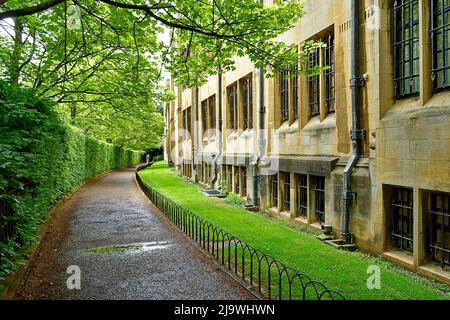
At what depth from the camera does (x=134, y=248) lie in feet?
30.3

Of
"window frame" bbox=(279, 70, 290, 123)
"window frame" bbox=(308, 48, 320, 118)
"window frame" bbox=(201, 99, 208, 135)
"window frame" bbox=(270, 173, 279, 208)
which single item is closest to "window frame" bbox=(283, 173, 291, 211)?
"window frame" bbox=(270, 173, 279, 208)

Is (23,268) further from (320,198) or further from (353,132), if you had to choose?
(320,198)

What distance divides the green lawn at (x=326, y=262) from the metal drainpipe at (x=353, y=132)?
854 mm

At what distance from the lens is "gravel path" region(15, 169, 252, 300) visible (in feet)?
20.6

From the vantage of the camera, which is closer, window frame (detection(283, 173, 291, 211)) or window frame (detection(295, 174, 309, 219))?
window frame (detection(295, 174, 309, 219))

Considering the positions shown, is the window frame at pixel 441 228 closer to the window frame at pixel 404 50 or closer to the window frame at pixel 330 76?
the window frame at pixel 404 50

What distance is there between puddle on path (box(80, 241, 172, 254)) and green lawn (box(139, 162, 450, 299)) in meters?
2.22

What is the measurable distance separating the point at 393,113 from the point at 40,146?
7684 mm

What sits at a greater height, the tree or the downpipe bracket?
the tree

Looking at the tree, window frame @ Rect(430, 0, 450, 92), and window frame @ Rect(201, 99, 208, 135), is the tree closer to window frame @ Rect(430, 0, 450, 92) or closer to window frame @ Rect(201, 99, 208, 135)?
window frame @ Rect(430, 0, 450, 92)

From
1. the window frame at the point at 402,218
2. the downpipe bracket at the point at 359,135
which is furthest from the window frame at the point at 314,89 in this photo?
the window frame at the point at 402,218

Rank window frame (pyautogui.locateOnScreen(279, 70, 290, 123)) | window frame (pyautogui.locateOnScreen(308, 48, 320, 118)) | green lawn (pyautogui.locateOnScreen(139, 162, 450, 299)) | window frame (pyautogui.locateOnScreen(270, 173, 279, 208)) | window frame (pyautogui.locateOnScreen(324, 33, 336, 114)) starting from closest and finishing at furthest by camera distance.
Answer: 1. green lawn (pyautogui.locateOnScreen(139, 162, 450, 299))
2. window frame (pyautogui.locateOnScreen(324, 33, 336, 114))
3. window frame (pyautogui.locateOnScreen(308, 48, 320, 118))
4. window frame (pyautogui.locateOnScreen(279, 70, 290, 123))
5. window frame (pyautogui.locateOnScreen(270, 173, 279, 208))

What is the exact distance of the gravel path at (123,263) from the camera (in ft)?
20.6

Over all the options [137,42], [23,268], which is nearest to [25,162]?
[23,268]
